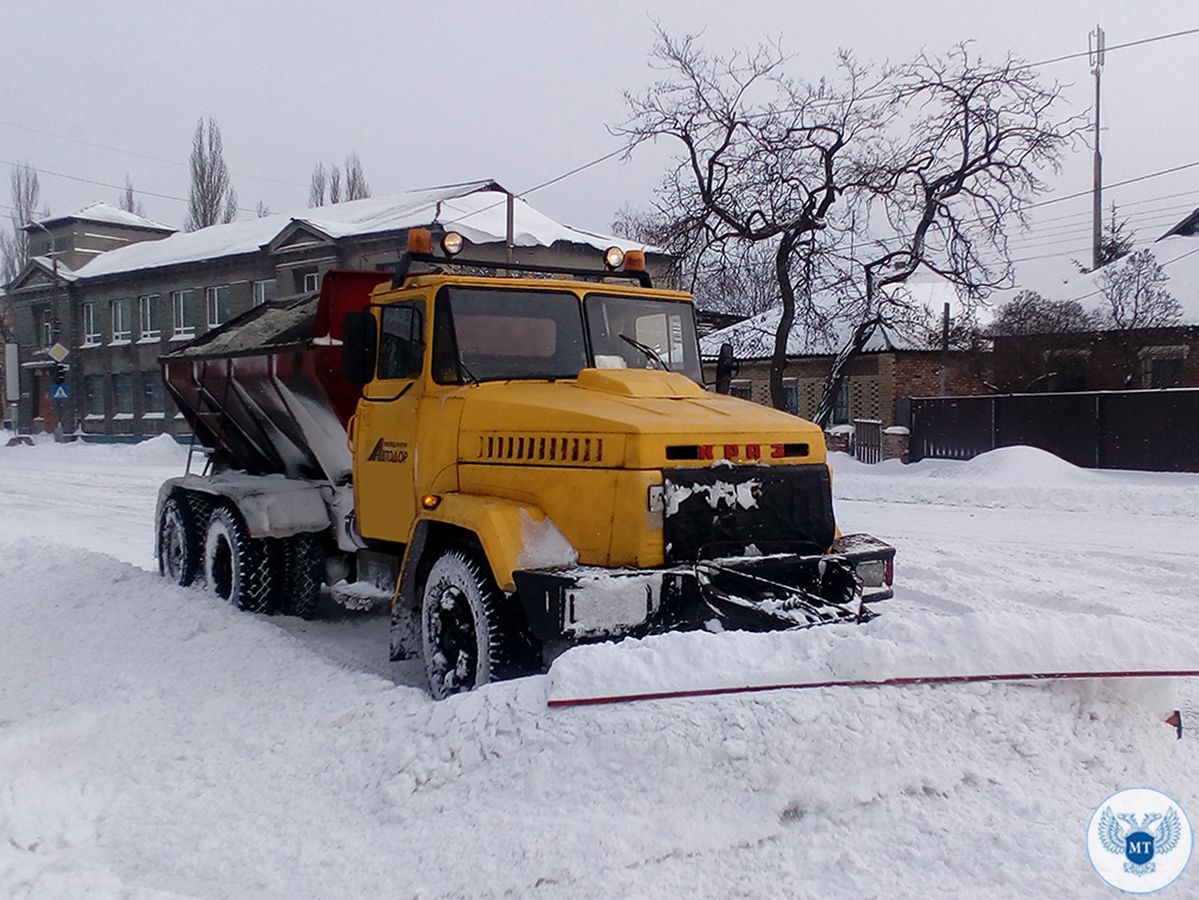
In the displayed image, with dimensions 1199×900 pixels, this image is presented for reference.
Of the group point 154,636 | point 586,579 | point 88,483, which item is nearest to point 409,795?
point 586,579

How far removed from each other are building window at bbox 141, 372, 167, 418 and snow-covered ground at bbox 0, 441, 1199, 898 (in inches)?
1479

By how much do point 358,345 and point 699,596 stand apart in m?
2.73

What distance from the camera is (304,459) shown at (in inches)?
339

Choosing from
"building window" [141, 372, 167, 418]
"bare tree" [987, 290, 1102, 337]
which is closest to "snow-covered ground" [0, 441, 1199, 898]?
"bare tree" [987, 290, 1102, 337]

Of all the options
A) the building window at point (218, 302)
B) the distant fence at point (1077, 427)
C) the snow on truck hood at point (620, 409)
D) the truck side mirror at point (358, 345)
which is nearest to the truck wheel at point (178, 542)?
the truck side mirror at point (358, 345)

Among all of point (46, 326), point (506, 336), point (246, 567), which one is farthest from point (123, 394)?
point (506, 336)

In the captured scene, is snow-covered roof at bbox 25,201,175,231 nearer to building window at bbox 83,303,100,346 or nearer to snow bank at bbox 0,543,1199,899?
building window at bbox 83,303,100,346

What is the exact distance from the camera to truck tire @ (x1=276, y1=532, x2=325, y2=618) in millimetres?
8312

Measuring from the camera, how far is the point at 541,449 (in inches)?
220

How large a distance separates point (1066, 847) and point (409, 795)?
243cm

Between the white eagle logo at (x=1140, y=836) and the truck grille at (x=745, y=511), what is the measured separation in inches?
81.2

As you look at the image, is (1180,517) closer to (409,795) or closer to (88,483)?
(409,795)

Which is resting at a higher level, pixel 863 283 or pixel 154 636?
pixel 863 283

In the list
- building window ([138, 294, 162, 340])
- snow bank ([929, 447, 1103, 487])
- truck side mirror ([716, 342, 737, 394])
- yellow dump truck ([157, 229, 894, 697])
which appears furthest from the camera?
building window ([138, 294, 162, 340])
